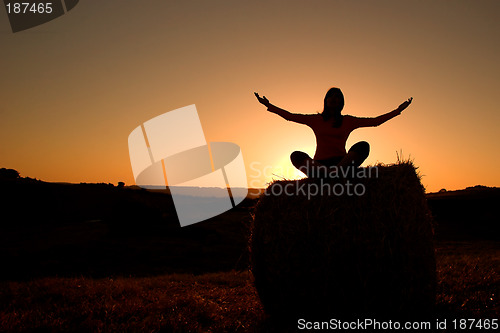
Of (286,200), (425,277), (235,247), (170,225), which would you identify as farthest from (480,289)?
(170,225)

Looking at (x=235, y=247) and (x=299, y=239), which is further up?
(x=299, y=239)

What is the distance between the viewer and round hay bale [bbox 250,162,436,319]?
4.30 metres

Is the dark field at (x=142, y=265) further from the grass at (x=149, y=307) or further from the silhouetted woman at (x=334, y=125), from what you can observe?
the silhouetted woman at (x=334, y=125)

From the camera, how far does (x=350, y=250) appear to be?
4324 millimetres

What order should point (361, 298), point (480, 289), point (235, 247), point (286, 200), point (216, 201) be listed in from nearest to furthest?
point (361, 298), point (286, 200), point (480, 289), point (235, 247), point (216, 201)

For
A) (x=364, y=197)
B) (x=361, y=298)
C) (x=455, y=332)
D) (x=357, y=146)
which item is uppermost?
(x=357, y=146)

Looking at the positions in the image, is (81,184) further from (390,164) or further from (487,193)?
(487,193)

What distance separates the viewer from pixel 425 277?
14.6ft

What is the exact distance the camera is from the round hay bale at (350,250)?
14.1 ft

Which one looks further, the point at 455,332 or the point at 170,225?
the point at 170,225

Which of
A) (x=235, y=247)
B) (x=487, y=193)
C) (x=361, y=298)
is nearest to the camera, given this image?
(x=361, y=298)

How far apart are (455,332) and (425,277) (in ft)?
2.41

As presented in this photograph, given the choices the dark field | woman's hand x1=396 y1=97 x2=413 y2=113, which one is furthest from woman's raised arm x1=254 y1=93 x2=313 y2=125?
the dark field

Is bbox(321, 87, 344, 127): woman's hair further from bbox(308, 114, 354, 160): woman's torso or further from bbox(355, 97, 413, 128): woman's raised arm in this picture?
bbox(355, 97, 413, 128): woman's raised arm
